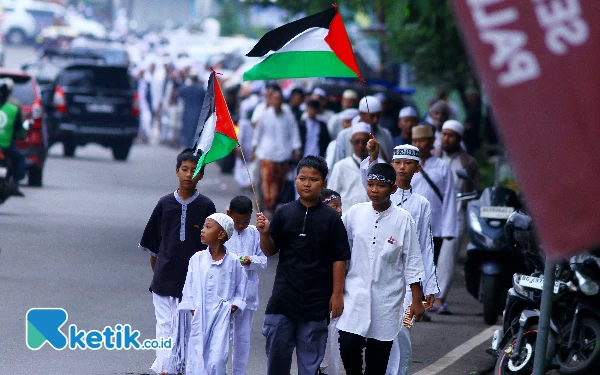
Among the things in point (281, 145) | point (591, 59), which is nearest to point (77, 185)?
point (281, 145)

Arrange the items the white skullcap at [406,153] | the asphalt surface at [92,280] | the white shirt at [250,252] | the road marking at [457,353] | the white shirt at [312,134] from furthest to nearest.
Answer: the white shirt at [312,134]
the road marking at [457,353]
the asphalt surface at [92,280]
the white skullcap at [406,153]
the white shirt at [250,252]

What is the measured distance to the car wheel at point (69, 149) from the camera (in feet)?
88.9

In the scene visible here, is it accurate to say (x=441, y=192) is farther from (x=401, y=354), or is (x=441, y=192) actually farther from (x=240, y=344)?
(x=240, y=344)

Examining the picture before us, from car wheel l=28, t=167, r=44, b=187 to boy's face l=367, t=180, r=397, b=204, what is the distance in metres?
13.4

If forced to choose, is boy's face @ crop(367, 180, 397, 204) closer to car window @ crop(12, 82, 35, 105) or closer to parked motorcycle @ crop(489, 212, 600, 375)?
parked motorcycle @ crop(489, 212, 600, 375)

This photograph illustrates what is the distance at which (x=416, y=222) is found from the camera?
9109 mm

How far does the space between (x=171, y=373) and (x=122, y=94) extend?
18.5m

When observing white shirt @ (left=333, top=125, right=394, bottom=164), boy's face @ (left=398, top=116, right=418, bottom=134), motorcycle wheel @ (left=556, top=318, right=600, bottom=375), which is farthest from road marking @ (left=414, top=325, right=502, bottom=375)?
boy's face @ (left=398, top=116, right=418, bottom=134)

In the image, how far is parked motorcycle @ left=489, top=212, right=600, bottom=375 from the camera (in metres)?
8.93

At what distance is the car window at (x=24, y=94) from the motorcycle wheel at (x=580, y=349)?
44.0ft

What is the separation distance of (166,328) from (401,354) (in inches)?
59.5

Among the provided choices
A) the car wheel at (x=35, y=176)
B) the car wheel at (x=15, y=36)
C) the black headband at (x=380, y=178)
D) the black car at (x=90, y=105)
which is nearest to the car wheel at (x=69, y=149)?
the black car at (x=90, y=105)

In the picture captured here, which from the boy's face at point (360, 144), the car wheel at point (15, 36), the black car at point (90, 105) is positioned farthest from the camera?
the car wheel at point (15, 36)

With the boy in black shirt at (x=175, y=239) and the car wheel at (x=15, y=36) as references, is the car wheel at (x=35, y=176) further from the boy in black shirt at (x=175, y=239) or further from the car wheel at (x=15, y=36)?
the car wheel at (x=15, y=36)
